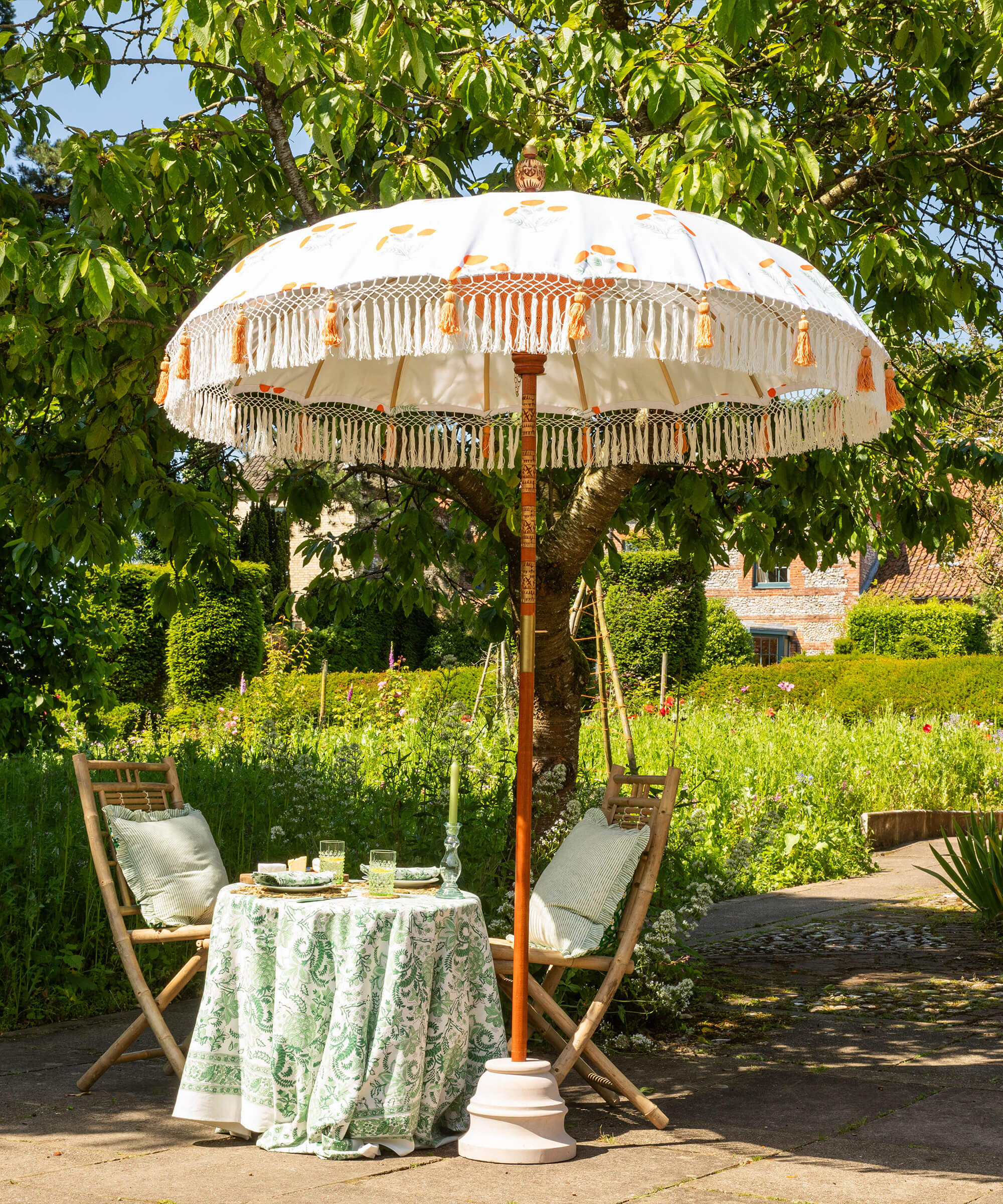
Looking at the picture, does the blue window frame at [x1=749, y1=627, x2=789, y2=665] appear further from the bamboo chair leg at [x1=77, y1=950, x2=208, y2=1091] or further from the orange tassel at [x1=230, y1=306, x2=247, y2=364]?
the orange tassel at [x1=230, y1=306, x2=247, y2=364]

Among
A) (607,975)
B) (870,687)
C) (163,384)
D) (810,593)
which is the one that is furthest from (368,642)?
(163,384)

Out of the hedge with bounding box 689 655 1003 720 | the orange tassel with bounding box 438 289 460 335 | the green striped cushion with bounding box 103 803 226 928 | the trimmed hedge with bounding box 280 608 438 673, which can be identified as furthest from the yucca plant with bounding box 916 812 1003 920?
the trimmed hedge with bounding box 280 608 438 673

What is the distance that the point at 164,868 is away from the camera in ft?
15.5

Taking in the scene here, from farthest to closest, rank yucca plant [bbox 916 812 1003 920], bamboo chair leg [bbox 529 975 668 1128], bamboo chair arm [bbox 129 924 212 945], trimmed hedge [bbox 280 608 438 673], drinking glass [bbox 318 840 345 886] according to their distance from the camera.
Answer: trimmed hedge [bbox 280 608 438 673]
yucca plant [bbox 916 812 1003 920]
bamboo chair arm [bbox 129 924 212 945]
drinking glass [bbox 318 840 345 886]
bamboo chair leg [bbox 529 975 668 1128]

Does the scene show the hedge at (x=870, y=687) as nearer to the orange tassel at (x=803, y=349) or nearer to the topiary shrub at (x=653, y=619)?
the topiary shrub at (x=653, y=619)

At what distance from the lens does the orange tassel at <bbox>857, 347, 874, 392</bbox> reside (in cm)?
370

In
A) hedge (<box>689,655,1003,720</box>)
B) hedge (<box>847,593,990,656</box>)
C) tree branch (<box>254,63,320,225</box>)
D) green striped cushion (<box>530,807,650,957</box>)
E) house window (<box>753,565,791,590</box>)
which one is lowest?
green striped cushion (<box>530,807,650,957</box>)

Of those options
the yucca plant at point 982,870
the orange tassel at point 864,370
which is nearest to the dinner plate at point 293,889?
the orange tassel at point 864,370

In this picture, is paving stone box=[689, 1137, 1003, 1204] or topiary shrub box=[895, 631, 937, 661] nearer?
paving stone box=[689, 1137, 1003, 1204]

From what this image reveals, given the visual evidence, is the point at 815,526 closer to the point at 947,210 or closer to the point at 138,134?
the point at 947,210

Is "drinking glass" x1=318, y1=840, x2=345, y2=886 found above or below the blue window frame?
below

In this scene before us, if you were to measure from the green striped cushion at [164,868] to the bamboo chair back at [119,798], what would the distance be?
0.05 m

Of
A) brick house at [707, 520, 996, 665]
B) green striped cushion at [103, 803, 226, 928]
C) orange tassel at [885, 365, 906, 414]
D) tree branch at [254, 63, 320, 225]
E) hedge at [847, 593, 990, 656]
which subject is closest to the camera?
orange tassel at [885, 365, 906, 414]

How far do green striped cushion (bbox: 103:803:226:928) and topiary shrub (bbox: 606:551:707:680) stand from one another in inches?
662
